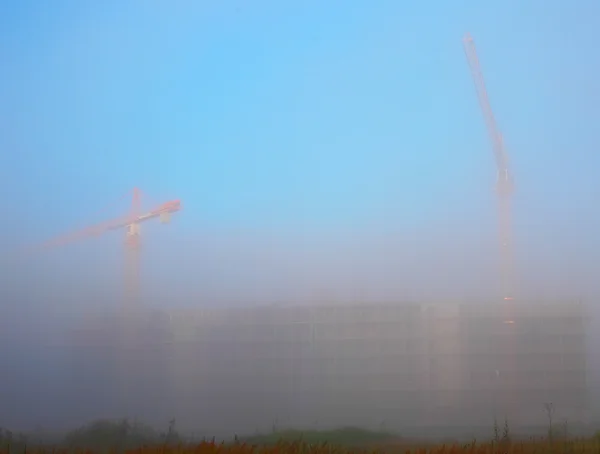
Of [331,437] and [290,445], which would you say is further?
[331,437]

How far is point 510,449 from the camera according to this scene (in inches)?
400

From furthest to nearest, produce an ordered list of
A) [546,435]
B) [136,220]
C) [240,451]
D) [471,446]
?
[136,220]
[546,435]
[471,446]
[240,451]

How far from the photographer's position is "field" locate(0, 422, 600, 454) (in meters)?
9.91

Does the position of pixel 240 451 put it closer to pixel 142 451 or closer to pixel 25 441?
pixel 142 451

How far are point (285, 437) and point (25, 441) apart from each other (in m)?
4.13

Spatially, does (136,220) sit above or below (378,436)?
above

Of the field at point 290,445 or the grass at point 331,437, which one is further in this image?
the grass at point 331,437

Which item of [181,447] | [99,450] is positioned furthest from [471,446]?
[99,450]

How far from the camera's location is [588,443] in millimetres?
10711

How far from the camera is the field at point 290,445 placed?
9914mm

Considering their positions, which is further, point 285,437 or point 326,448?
point 285,437

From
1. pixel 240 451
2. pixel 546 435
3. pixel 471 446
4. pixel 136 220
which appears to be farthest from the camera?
pixel 136 220

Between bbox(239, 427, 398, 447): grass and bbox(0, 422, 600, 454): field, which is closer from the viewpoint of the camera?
bbox(0, 422, 600, 454): field

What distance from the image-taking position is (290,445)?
399 inches
